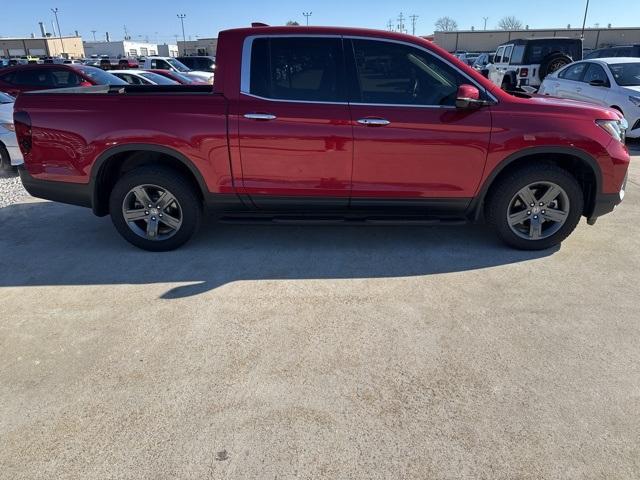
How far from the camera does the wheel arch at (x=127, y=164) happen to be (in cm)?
406

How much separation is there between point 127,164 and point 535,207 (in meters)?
3.70

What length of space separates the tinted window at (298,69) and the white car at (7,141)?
189 inches

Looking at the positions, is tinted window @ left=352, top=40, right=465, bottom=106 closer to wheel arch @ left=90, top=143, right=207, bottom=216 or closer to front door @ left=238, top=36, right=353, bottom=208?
front door @ left=238, top=36, right=353, bottom=208

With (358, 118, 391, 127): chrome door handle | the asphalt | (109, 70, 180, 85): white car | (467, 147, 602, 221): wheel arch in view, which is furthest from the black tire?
(358, 118, 391, 127): chrome door handle

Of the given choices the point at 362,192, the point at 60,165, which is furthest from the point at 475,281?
the point at 60,165

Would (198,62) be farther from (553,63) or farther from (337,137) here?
(337,137)

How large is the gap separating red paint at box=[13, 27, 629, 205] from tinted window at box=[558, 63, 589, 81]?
7.64 m

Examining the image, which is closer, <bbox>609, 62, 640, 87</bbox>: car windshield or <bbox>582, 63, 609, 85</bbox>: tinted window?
<bbox>609, 62, 640, 87</bbox>: car windshield

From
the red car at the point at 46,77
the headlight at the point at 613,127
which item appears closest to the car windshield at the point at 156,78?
the red car at the point at 46,77

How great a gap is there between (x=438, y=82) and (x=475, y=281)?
5.46 feet

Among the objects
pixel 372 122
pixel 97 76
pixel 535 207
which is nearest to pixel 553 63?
pixel 535 207

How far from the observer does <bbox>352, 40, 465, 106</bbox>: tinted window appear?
13.0ft

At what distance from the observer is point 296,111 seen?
3.91 m

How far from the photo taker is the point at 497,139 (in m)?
3.98
